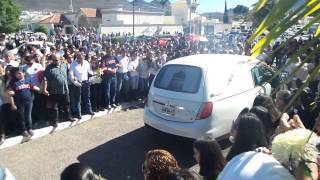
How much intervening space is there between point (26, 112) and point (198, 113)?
3.73 m

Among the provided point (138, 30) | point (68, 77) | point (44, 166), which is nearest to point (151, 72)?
point (68, 77)

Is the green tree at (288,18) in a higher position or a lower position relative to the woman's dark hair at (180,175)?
higher

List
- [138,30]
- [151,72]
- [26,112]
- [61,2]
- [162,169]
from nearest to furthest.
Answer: [162,169], [26,112], [151,72], [138,30], [61,2]

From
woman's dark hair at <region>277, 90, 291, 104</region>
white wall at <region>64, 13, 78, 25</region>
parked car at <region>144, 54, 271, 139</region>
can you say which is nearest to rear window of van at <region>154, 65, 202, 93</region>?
parked car at <region>144, 54, 271, 139</region>

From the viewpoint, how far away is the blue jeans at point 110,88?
36.0 ft

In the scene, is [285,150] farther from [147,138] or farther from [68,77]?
[68,77]

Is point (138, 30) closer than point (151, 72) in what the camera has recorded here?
No

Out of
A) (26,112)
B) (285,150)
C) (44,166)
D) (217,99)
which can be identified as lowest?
(44,166)

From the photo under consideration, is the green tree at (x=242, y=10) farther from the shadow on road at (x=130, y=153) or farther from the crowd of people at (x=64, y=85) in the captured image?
the crowd of people at (x=64, y=85)

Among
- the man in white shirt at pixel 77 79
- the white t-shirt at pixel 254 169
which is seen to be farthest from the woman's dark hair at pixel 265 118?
the man in white shirt at pixel 77 79

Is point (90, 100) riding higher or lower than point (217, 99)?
lower

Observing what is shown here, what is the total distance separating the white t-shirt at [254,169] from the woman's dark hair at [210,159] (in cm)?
182

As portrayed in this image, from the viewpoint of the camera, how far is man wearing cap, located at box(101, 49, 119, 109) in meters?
11.0

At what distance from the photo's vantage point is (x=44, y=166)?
22.8ft
